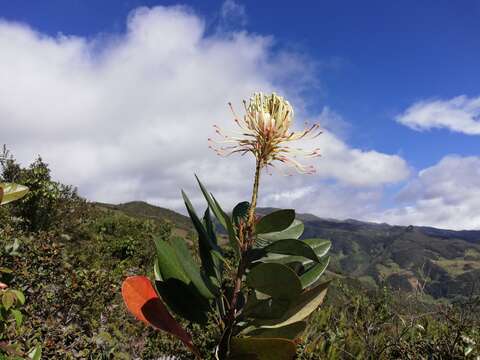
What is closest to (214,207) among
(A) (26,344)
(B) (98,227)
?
(A) (26,344)

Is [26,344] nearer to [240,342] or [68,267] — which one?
[68,267]

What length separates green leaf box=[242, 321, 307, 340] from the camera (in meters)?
1.33

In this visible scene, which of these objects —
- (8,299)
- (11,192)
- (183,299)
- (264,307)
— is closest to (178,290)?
(183,299)

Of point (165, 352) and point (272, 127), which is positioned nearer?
point (272, 127)

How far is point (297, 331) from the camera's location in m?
1.34

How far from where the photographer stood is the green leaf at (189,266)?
→ 1275 mm

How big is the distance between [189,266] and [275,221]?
1.00 ft

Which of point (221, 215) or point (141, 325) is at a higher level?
point (221, 215)

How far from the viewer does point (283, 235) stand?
141 centimetres

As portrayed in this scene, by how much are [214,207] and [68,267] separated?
6539 millimetres

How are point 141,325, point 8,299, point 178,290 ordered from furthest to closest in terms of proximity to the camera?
point 141,325
point 8,299
point 178,290

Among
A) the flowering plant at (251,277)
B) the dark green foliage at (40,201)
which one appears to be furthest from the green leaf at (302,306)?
the dark green foliage at (40,201)

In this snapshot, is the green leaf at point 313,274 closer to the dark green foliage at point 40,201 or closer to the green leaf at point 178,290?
the green leaf at point 178,290

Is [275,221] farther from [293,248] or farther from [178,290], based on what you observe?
[178,290]
